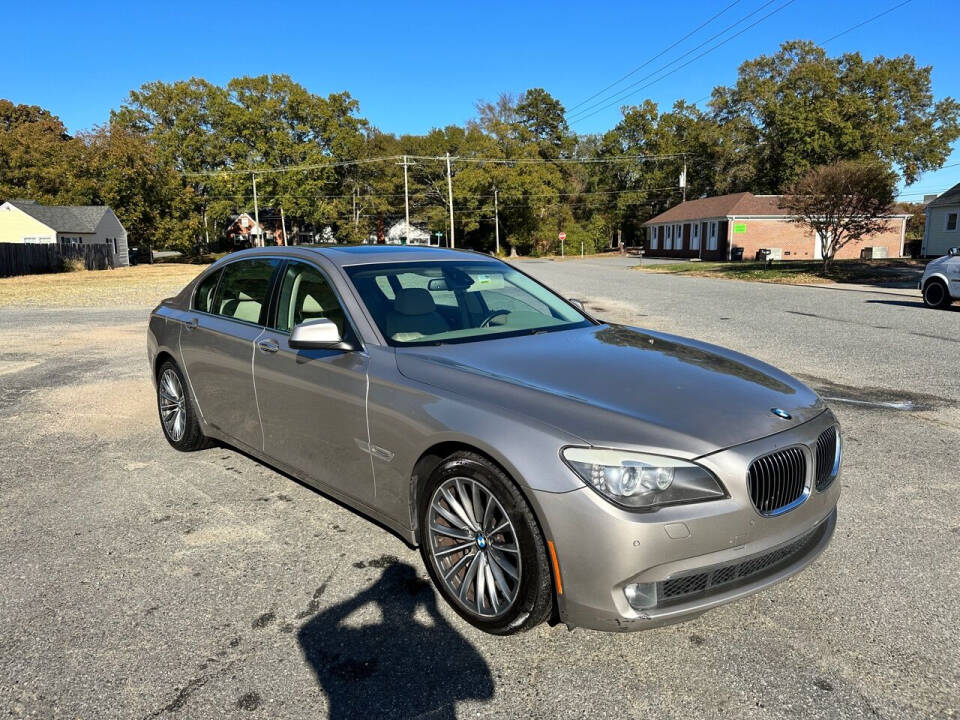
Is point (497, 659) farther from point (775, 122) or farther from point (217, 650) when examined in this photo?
point (775, 122)

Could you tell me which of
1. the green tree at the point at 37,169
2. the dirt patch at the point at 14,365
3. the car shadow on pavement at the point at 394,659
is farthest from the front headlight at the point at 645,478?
the green tree at the point at 37,169

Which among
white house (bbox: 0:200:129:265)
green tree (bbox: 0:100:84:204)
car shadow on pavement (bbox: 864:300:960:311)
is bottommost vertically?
car shadow on pavement (bbox: 864:300:960:311)

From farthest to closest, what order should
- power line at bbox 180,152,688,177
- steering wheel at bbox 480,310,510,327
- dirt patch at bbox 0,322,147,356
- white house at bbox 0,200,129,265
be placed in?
power line at bbox 180,152,688,177, white house at bbox 0,200,129,265, dirt patch at bbox 0,322,147,356, steering wheel at bbox 480,310,510,327

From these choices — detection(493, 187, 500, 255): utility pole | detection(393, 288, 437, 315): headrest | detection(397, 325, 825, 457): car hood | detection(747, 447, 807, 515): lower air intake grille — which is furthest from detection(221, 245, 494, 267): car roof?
detection(493, 187, 500, 255): utility pole

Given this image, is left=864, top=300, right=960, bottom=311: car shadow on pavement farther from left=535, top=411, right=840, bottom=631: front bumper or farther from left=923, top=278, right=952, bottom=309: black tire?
left=535, top=411, right=840, bottom=631: front bumper


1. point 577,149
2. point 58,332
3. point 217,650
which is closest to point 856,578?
point 217,650

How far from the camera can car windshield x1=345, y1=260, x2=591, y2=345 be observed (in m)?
3.77

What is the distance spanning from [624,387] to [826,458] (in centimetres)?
92

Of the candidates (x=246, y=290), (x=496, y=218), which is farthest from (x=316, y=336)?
(x=496, y=218)

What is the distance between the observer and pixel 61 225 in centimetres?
5031

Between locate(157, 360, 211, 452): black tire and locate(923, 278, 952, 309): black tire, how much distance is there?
16.6 meters

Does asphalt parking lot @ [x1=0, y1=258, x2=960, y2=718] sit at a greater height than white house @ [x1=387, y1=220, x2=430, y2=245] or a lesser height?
lesser

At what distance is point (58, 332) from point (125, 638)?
1260 centimetres

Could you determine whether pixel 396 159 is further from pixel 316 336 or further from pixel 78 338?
pixel 316 336
